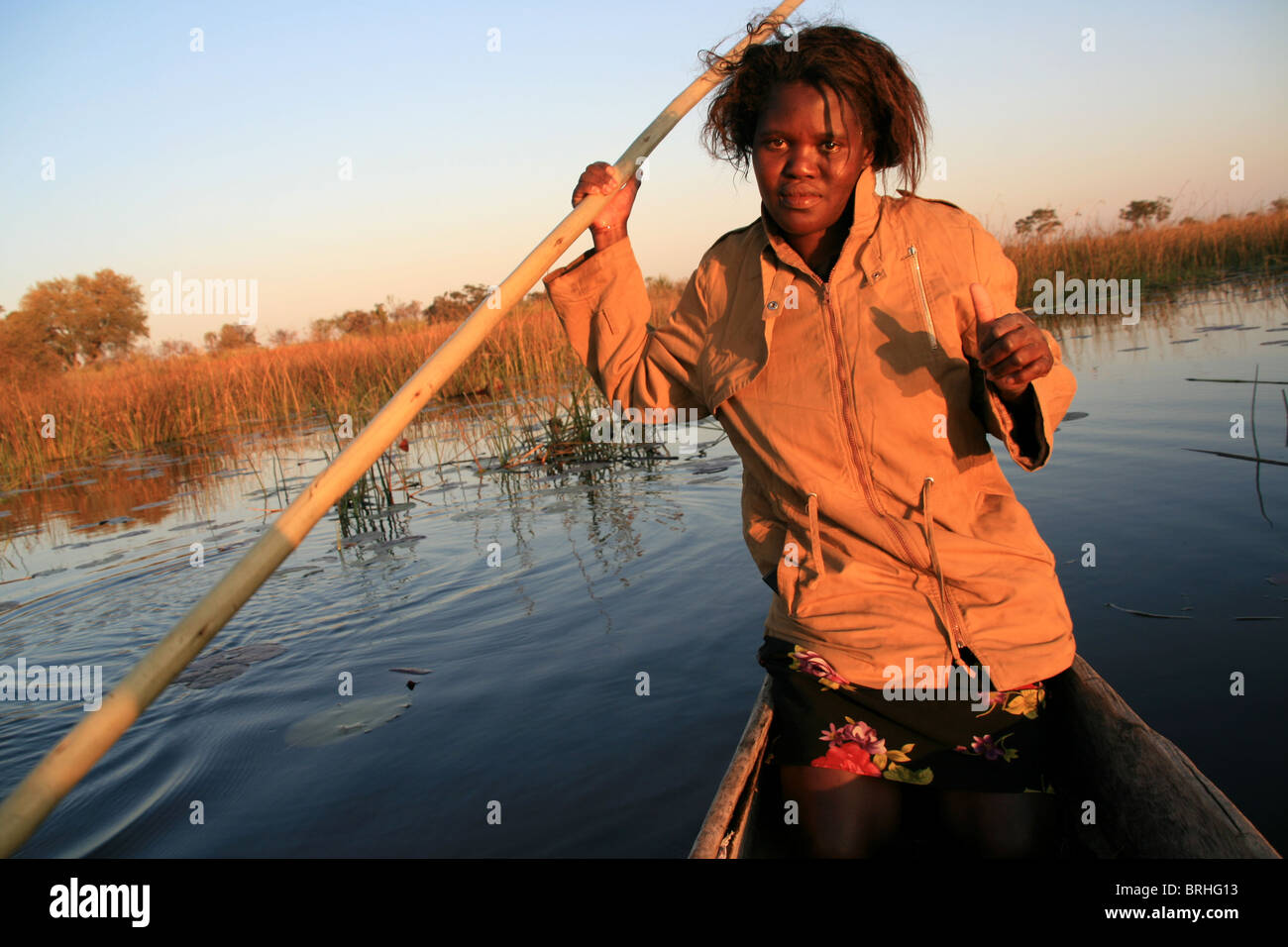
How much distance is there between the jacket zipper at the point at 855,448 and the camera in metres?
1.57

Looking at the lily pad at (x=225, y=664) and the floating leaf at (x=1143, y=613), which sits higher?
the floating leaf at (x=1143, y=613)

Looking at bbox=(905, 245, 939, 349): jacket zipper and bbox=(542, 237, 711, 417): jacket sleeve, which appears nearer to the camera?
bbox=(905, 245, 939, 349): jacket zipper

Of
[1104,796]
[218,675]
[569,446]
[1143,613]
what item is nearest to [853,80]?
[1104,796]

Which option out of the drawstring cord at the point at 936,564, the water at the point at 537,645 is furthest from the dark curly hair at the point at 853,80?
the water at the point at 537,645

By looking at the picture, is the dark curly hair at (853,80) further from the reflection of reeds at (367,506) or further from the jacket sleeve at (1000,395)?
the reflection of reeds at (367,506)

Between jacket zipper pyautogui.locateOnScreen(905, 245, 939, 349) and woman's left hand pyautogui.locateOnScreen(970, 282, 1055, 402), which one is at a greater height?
jacket zipper pyautogui.locateOnScreen(905, 245, 939, 349)

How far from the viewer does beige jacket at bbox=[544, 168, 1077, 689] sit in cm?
157

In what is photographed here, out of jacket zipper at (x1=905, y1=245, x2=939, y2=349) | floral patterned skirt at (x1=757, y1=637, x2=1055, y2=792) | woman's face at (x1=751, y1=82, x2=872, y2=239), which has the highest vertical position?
woman's face at (x1=751, y1=82, x2=872, y2=239)

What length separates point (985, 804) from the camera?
60.5 inches

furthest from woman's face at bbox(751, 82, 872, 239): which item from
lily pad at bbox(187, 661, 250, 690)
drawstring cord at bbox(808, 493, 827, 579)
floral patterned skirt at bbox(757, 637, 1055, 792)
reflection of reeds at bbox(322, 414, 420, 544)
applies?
reflection of reeds at bbox(322, 414, 420, 544)

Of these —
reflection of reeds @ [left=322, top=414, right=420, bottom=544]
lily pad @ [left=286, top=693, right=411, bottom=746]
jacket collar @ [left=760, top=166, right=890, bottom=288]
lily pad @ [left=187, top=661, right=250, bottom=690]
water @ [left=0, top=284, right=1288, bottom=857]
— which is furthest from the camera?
reflection of reeds @ [left=322, top=414, right=420, bottom=544]

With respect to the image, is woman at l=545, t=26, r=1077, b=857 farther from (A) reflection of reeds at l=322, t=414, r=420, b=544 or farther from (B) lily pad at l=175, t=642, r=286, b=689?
(A) reflection of reeds at l=322, t=414, r=420, b=544
